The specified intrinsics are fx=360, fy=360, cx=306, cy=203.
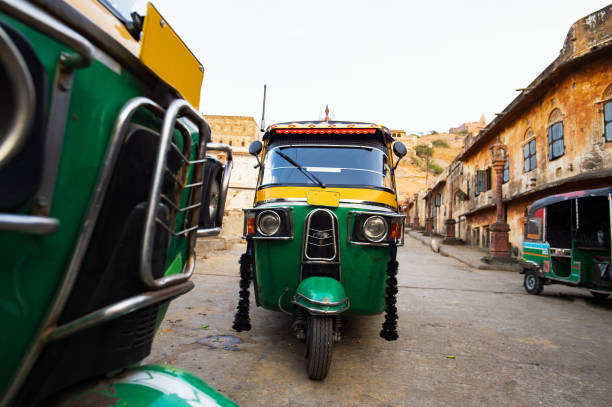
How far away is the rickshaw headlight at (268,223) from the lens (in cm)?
334

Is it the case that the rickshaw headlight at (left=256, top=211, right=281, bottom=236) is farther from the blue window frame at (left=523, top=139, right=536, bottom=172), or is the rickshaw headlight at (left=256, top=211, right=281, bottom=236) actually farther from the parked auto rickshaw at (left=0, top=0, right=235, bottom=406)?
the blue window frame at (left=523, top=139, right=536, bottom=172)

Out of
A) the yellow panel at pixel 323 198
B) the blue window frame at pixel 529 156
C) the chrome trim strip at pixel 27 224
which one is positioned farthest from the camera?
the blue window frame at pixel 529 156

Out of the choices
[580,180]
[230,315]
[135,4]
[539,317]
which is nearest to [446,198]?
[580,180]

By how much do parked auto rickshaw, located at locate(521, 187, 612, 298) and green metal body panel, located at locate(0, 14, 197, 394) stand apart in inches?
311

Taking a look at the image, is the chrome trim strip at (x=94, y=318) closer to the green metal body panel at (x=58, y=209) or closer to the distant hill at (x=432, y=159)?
the green metal body panel at (x=58, y=209)

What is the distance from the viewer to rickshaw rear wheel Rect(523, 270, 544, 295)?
7.39 meters

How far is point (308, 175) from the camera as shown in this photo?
11.9ft

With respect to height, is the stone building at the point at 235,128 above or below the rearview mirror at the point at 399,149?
above

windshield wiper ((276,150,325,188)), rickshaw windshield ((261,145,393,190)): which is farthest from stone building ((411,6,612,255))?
windshield wiper ((276,150,325,188))

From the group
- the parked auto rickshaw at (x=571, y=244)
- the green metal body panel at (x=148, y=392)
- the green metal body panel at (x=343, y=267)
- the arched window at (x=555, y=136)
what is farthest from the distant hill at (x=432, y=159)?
the green metal body panel at (x=148, y=392)

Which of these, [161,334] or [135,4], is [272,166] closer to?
[161,334]

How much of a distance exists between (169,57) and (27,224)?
0.66m

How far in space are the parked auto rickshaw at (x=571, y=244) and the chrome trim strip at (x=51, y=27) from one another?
7.96m

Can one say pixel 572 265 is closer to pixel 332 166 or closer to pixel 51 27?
pixel 332 166
